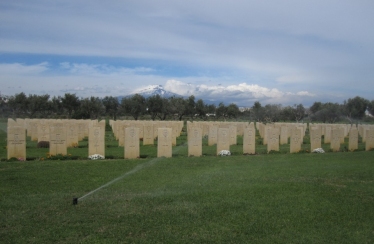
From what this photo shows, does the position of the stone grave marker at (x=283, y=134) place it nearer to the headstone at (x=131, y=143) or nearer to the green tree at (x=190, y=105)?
the headstone at (x=131, y=143)

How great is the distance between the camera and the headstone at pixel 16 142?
46.0 feet

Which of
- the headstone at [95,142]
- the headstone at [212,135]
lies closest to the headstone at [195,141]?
the headstone at [95,142]

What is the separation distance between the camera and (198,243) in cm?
521

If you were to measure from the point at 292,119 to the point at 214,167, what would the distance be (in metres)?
53.8

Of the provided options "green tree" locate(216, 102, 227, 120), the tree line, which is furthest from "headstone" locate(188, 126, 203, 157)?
"green tree" locate(216, 102, 227, 120)

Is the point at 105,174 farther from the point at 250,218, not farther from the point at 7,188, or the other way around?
the point at 250,218

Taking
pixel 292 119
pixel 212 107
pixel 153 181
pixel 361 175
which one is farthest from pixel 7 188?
pixel 212 107

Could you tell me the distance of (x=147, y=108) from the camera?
63125 millimetres

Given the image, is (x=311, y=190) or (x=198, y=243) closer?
(x=198, y=243)

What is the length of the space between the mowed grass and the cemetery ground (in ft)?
0.05

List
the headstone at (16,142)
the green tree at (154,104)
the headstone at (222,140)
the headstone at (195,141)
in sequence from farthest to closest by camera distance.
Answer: the green tree at (154,104)
the headstone at (222,140)
the headstone at (195,141)
the headstone at (16,142)

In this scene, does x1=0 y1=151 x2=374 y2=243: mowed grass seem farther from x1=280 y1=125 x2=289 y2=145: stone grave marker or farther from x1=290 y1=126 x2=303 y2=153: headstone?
x1=280 y1=125 x2=289 y2=145: stone grave marker

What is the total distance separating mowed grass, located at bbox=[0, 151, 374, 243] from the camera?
5.50m

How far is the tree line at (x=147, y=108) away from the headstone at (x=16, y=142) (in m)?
42.0
